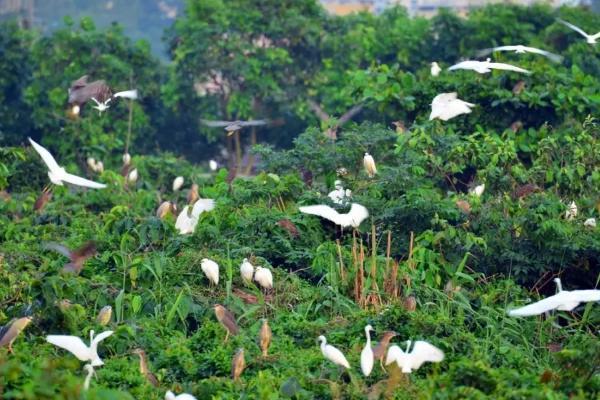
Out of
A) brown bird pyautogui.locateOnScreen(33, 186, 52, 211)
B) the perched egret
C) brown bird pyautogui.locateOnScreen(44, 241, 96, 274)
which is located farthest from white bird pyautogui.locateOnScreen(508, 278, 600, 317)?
brown bird pyautogui.locateOnScreen(33, 186, 52, 211)

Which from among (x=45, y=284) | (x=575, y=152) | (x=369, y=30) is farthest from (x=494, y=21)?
(x=45, y=284)

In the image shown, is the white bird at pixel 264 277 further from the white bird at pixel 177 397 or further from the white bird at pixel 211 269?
the white bird at pixel 177 397

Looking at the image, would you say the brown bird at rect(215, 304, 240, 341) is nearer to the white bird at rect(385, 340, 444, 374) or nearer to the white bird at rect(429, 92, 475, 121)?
the white bird at rect(385, 340, 444, 374)

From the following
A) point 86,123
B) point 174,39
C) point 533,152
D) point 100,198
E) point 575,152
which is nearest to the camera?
point 575,152

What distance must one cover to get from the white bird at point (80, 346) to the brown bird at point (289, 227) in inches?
78.1

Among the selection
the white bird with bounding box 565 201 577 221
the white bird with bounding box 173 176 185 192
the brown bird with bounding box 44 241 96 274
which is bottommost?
the white bird with bounding box 173 176 185 192

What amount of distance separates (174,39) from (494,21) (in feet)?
13.3

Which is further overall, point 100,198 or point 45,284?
point 100,198

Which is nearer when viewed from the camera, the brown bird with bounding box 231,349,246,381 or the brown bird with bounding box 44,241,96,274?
the brown bird with bounding box 231,349,246,381

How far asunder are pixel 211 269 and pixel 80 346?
130 cm

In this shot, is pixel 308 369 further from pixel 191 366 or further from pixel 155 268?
pixel 155 268

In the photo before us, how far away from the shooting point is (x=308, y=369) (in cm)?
527

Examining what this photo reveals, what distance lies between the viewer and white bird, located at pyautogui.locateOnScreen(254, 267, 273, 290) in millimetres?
6141

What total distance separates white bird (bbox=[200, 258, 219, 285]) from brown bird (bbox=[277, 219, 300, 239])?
75 cm
